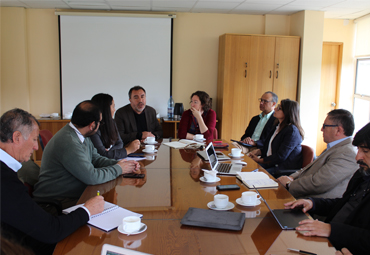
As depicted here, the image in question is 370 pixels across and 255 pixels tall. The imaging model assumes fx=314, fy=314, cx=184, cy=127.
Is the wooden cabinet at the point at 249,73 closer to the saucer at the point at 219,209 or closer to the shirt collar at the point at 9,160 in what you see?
the saucer at the point at 219,209

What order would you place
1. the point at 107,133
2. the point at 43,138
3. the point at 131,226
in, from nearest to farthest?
the point at 131,226
the point at 107,133
the point at 43,138

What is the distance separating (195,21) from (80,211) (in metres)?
4.90

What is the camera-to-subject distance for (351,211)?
1657mm

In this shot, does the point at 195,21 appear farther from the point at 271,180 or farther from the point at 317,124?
the point at 271,180

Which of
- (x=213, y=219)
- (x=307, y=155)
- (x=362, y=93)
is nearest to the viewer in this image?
(x=213, y=219)

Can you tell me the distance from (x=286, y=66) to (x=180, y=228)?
4.83 m

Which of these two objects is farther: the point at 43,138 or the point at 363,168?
the point at 43,138

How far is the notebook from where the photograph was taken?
1.45 m

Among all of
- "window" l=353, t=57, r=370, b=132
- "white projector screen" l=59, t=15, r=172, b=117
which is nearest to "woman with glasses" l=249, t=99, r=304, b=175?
"white projector screen" l=59, t=15, r=172, b=117

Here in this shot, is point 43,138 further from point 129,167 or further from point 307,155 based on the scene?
point 307,155

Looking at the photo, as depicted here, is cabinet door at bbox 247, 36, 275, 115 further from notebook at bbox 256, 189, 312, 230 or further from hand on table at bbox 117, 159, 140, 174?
notebook at bbox 256, 189, 312, 230

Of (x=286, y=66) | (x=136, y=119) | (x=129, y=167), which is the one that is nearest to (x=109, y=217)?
(x=129, y=167)

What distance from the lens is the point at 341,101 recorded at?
617cm

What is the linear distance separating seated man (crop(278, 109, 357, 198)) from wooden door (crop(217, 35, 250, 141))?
3.26 meters
